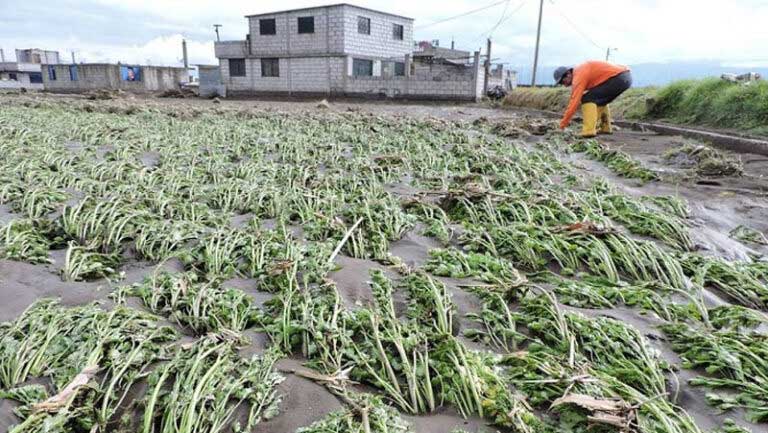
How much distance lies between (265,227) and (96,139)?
6.00 metres

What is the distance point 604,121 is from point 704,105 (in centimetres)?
234

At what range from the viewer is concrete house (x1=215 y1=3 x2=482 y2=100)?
1073 inches

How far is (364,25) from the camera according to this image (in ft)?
98.3

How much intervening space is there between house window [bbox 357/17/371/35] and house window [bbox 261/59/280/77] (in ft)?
19.6

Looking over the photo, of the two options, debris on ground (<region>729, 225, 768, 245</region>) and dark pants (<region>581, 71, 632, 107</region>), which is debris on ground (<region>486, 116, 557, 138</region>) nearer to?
dark pants (<region>581, 71, 632, 107</region>)

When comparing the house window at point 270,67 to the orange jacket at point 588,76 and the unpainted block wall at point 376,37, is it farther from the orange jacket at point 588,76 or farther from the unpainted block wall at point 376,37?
the orange jacket at point 588,76

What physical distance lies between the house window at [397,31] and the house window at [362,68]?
122 inches

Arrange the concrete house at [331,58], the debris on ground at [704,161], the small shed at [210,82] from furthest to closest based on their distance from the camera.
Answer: the small shed at [210,82], the concrete house at [331,58], the debris on ground at [704,161]

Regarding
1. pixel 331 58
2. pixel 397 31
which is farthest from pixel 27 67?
pixel 397 31

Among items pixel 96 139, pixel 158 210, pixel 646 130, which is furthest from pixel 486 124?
pixel 158 210

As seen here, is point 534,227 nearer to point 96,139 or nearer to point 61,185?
point 61,185

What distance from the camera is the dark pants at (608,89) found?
9.59 metres

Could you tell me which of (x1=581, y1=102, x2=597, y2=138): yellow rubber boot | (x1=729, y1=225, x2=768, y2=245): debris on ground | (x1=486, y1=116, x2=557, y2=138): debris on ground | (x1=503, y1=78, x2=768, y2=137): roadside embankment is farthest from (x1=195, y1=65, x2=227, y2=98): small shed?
(x1=729, y1=225, x2=768, y2=245): debris on ground

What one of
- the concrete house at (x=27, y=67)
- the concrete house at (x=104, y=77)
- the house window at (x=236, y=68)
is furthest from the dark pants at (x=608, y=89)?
the concrete house at (x=27, y=67)
